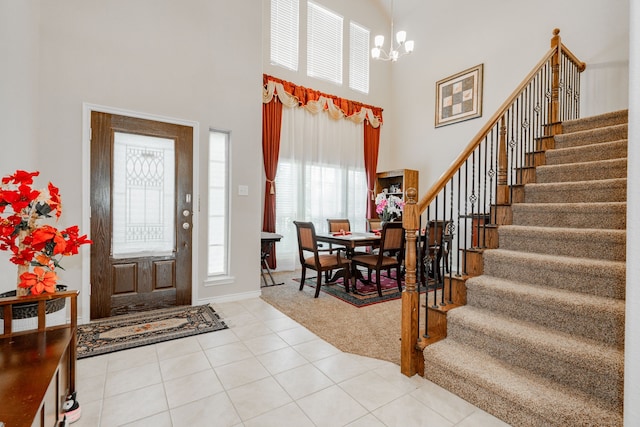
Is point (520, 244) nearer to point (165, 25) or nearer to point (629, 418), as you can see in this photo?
point (629, 418)

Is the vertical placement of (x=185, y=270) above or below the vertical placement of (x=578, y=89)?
below

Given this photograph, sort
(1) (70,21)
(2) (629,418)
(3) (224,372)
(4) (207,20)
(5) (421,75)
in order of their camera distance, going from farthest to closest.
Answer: (5) (421,75), (4) (207,20), (1) (70,21), (3) (224,372), (2) (629,418)

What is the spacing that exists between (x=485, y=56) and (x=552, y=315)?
4.97 metres

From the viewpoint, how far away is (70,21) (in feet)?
9.24

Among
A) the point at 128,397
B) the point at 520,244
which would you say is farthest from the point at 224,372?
the point at 520,244

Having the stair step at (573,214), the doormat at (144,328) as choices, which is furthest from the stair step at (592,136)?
the doormat at (144,328)

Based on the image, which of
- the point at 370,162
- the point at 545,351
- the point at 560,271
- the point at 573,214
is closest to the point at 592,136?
the point at 573,214

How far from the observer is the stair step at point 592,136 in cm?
285

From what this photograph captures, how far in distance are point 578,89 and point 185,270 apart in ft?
18.0

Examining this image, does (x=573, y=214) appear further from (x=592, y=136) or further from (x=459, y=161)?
(x=592, y=136)

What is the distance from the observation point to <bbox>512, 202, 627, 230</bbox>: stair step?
2.16 m

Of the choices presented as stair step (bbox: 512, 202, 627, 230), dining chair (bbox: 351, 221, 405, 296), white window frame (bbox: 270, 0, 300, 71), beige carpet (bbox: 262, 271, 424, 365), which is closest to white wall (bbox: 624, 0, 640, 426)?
beige carpet (bbox: 262, 271, 424, 365)

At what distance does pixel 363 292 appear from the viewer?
4105 millimetres

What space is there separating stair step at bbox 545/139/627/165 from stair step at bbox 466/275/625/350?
1625mm
